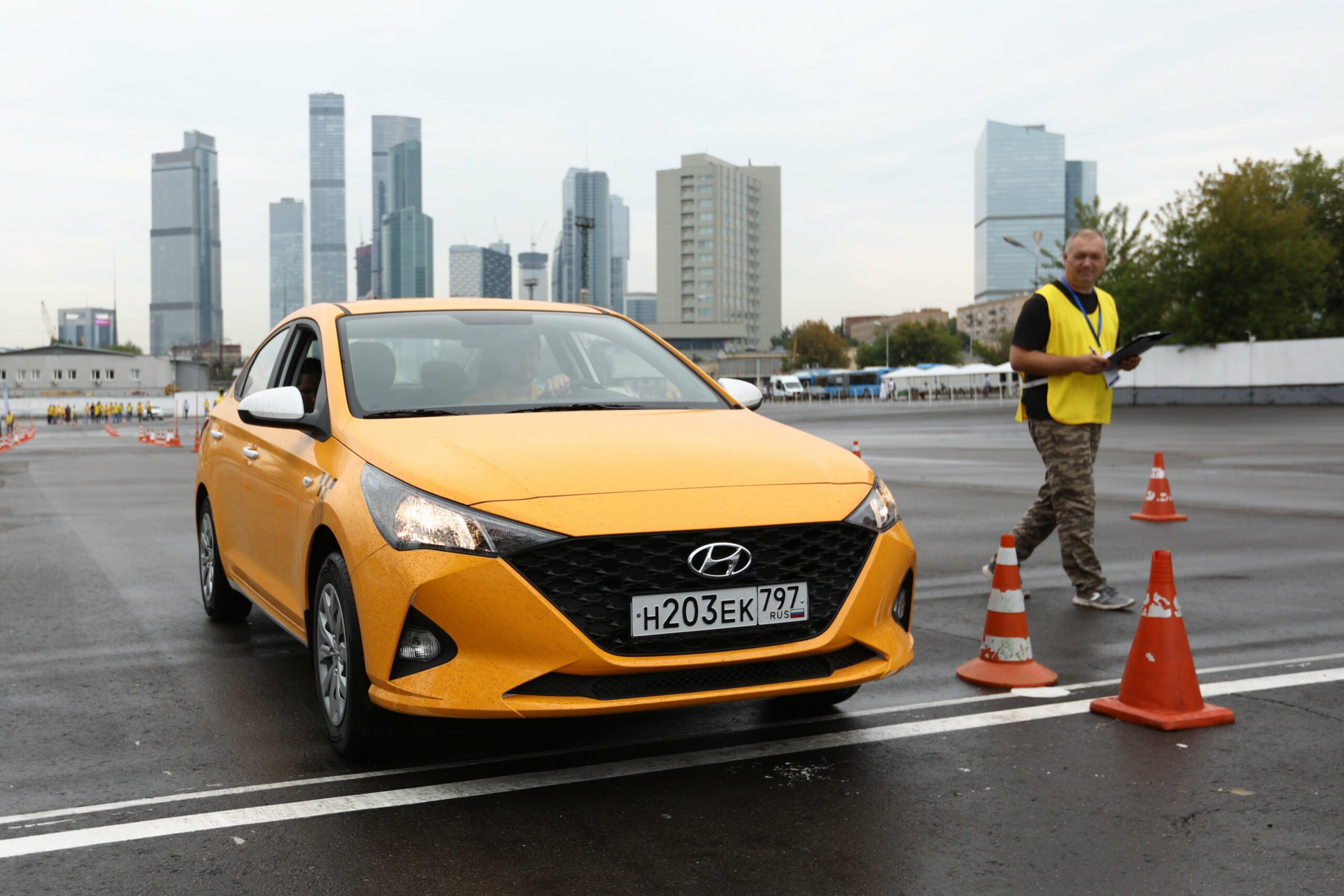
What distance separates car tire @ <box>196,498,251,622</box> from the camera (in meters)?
6.62

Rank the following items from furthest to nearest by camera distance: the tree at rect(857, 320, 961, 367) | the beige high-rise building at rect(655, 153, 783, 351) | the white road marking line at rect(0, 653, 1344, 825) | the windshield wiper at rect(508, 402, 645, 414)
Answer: the beige high-rise building at rect(655, 153, 783, 351), the tree at rect(857, 320, 961, 367), the windshield wiper at rect(508, 402, 645, 414), the white road marking line at rect(0, 653, 1344, 825)

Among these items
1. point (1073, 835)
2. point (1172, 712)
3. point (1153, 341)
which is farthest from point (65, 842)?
point (1153, 341)

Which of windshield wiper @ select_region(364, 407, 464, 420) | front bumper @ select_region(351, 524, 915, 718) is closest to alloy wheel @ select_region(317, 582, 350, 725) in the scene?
front bumper @ select_region(351, 524, 915, 718)

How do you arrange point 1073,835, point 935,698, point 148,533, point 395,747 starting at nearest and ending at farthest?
point 1073,835 < point 395,747 < point 935,698 < point 148,533

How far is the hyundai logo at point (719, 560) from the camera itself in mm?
3697

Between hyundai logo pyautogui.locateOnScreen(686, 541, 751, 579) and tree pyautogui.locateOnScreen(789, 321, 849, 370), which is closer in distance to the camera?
hyundai logo pyautogui.locateOnScreen(686, 541, 751, 579)

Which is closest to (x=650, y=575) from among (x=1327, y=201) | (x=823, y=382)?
(x=1327, y=201)

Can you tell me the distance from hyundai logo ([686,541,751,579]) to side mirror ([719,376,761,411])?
5.18 feet

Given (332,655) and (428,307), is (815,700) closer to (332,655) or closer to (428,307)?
(332,655)

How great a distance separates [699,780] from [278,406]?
82.4 inches

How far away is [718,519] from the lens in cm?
374

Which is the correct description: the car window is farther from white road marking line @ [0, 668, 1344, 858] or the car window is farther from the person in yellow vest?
the person in yellow vest

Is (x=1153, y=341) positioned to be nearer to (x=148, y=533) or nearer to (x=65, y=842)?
(x=65, y=842)

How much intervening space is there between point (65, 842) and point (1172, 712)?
12.1 feet
